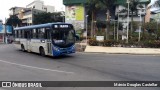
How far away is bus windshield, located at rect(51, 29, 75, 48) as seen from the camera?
1898 centimetres

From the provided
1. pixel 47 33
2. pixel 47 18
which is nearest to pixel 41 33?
pixel 47 33

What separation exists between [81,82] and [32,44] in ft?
46.4

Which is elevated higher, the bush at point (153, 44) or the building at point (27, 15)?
the building at point (27, 15)

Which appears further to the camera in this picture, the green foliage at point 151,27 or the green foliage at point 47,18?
the green foliage at point 47,18

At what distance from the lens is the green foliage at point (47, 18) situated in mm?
88475

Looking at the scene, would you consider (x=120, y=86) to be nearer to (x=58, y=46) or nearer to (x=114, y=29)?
(x=58, y=46)

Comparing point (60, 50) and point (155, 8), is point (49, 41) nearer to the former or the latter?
point (60, 50)

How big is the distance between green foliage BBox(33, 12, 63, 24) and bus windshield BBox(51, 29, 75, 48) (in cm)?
6996

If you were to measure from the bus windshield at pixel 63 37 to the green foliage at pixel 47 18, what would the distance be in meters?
70.0

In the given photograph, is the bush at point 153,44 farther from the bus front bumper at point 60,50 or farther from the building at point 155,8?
the bus front bumper at point 60,50

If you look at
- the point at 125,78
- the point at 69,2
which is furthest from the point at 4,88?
the point at 69,2

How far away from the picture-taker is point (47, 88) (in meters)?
8.91

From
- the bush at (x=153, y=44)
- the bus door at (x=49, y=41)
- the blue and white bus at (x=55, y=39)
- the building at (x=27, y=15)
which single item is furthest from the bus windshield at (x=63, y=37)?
the building at (x=27, y=15)

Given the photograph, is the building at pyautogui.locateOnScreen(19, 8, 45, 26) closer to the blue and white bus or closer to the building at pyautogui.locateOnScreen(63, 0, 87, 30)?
the building at pyautogui.locateOnScreen(63, 0, 87, 30)
